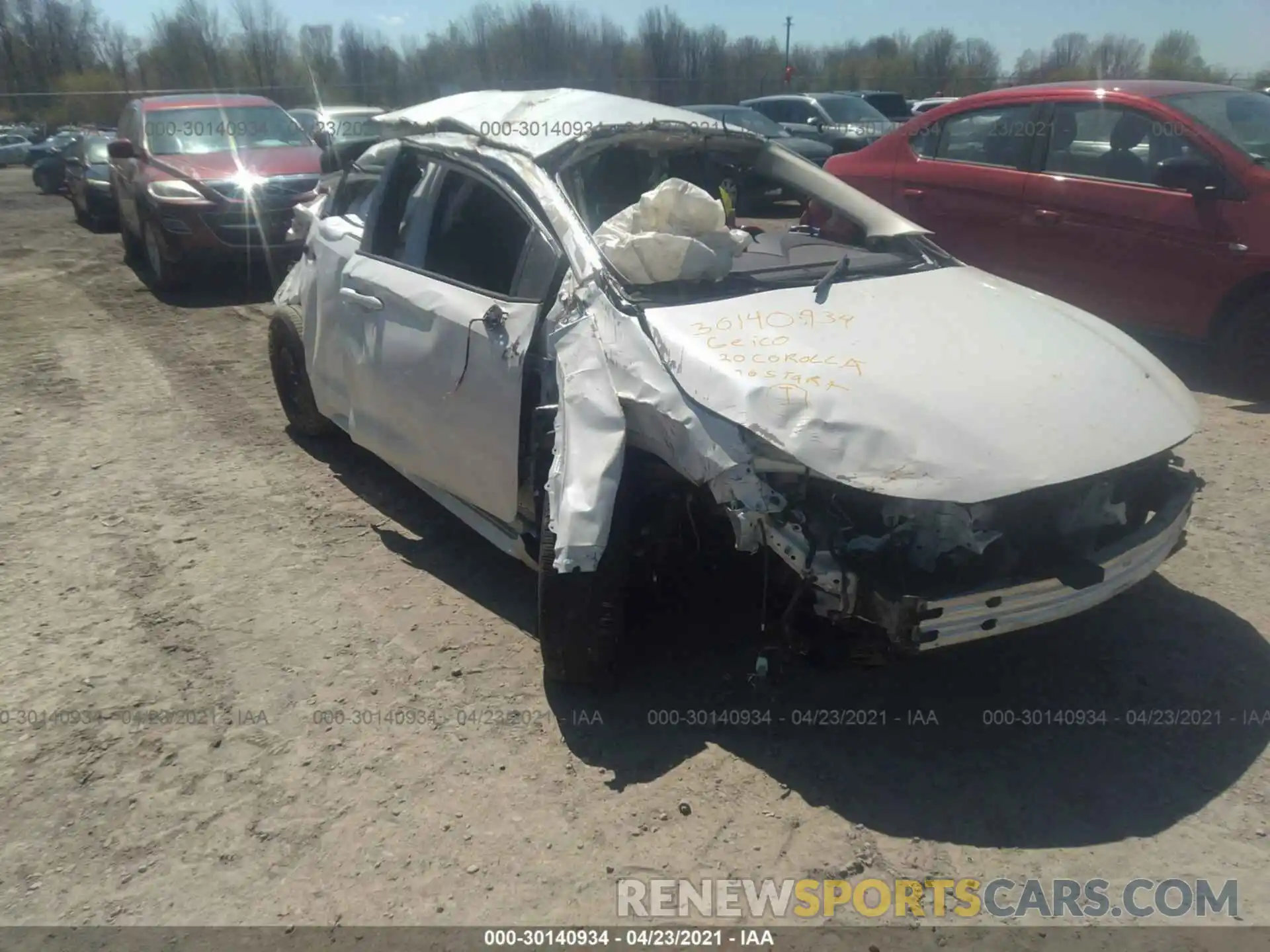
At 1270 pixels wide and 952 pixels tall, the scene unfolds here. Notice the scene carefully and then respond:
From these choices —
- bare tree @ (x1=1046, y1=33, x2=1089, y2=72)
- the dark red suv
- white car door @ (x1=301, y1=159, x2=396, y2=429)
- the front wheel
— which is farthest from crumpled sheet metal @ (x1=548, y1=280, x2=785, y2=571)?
bare tree @ (x1=1046, y1=33, x2=1089, y2=72)

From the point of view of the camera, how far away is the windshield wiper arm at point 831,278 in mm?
3422

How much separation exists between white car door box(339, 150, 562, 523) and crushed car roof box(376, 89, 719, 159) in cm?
18

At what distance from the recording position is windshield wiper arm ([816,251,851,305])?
3.42 m

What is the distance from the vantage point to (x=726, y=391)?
2.83 meters

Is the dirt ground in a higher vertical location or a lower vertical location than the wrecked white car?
lower

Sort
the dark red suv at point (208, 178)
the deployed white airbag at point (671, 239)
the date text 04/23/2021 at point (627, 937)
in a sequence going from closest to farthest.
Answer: the date text 04/23/2021 at point (627, 937), the deployed white airbag at point (671, 239), the dark red suv at point (208, 178)

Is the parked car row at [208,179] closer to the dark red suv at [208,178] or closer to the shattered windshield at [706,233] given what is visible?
the dark red suv at [208,178]

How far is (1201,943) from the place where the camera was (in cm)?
235

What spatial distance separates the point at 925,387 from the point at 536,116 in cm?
200

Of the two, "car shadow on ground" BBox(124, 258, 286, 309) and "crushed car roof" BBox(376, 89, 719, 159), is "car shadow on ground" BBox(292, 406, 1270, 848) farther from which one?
"car shadow on ground" BBox(124, 258, 286, 309)

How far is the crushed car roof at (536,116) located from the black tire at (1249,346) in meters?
3.37

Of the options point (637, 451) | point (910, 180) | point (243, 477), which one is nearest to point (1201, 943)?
point (637, 451)

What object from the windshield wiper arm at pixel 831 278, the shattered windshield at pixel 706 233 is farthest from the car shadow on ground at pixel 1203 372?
the windshield wiper arm at pixel 831 278

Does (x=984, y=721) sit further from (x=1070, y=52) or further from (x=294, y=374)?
(x=1070, y=52)
